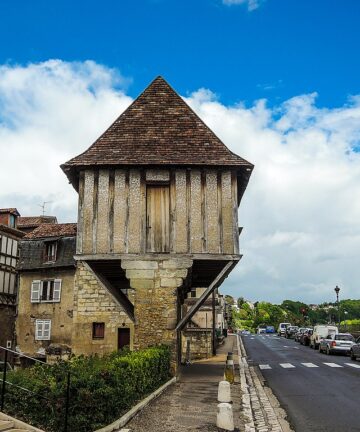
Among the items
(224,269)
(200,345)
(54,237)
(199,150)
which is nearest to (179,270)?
(224,269)

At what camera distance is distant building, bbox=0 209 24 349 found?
28781 millimetres

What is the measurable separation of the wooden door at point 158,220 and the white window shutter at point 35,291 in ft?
55.9

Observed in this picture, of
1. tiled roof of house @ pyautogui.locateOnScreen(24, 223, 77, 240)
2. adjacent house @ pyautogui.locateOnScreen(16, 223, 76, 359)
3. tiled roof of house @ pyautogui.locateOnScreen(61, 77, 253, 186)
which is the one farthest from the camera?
tiled roof of house @ pyautogui.locateOnScreen(24, 223, 77, 240)

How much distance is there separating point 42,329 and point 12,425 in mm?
22979

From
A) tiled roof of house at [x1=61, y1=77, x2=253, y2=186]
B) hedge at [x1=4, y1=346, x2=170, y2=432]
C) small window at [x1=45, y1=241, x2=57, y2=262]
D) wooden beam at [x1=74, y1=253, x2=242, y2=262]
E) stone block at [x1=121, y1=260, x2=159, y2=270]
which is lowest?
hedge at [x1=4, y1=346, x2=170, y2=432]

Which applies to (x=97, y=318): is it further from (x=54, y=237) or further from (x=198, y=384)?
(x=198, y=384)

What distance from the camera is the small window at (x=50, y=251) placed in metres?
30.1

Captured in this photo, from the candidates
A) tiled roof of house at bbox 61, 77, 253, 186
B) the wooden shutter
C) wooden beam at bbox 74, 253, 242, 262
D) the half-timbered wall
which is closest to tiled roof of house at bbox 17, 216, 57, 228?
the wooden shutter

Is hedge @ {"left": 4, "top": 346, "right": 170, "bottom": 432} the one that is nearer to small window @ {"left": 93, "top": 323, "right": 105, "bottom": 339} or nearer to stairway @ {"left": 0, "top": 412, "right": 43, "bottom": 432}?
stairway @ {"left": 0, "top": 412, "right": 43, "bottom": 432}

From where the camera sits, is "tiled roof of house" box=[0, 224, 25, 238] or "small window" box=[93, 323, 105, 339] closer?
"small window" box=[93, 323, 105, 339]

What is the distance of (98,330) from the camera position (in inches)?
1041

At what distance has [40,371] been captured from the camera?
26.2 feet

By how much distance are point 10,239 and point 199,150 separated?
59.8 ft

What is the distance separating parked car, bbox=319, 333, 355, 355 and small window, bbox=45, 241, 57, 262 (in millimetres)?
16993
